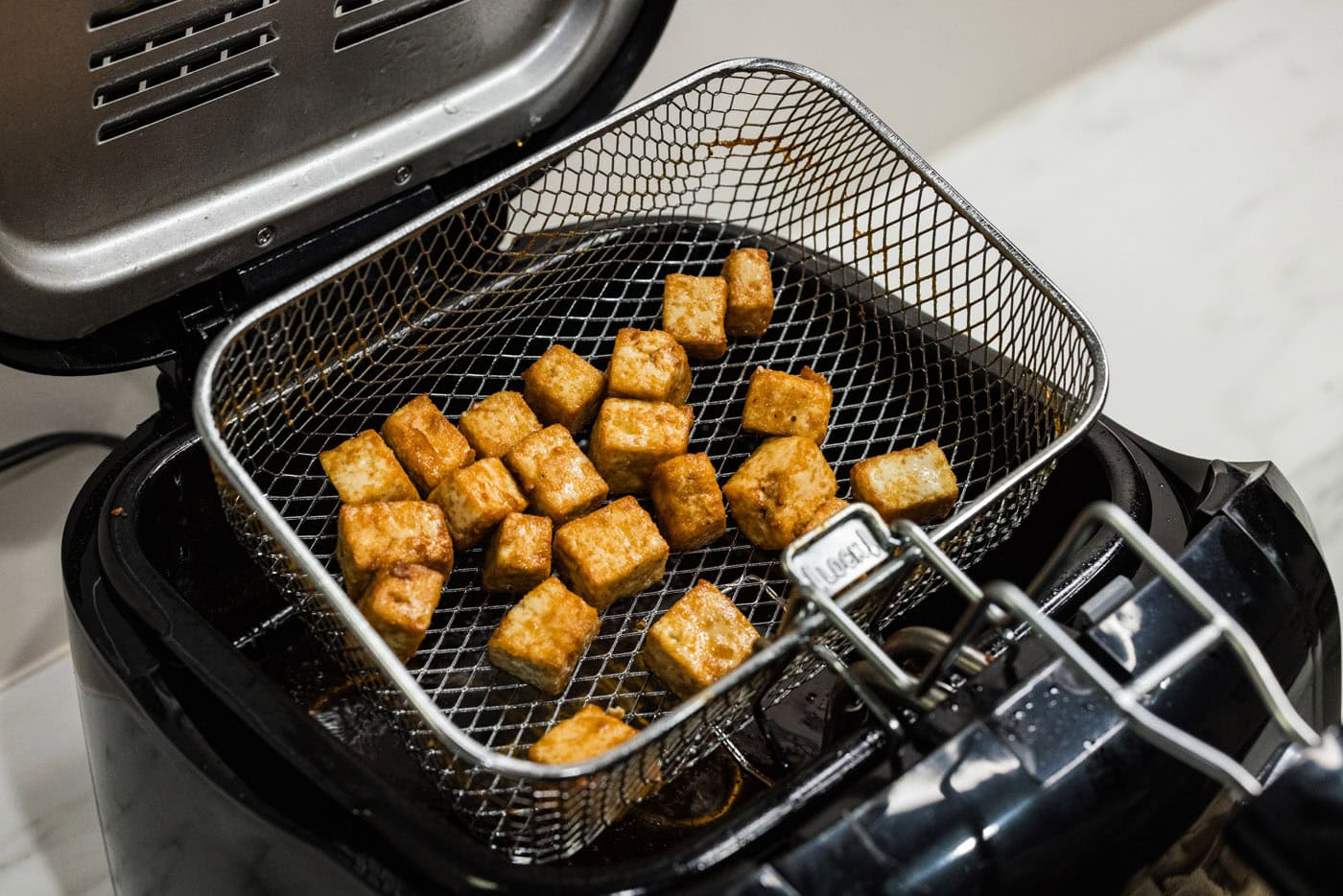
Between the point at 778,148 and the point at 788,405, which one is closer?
the point at 788,405

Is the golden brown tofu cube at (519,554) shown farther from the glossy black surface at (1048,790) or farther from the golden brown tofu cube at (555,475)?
the glossy black surface at (1048,790)

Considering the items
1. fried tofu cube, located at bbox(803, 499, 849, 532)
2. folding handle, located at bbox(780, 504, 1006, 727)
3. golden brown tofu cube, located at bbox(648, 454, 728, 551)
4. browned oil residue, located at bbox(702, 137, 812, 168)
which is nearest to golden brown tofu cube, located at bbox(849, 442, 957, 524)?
fried tofu cube, located at bbox(803, 499, 849, 532)

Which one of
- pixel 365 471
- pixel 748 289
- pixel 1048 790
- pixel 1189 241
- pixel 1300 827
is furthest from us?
pixel 1189 241

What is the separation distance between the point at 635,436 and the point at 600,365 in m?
0.15

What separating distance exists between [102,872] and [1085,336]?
1.09m

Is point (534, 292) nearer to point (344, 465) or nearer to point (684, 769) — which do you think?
point (344, 465)

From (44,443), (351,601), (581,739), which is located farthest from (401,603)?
(44,443)

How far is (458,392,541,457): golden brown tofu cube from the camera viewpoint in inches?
44.7

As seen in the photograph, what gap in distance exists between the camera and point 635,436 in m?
1.11

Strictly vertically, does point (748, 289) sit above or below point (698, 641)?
above

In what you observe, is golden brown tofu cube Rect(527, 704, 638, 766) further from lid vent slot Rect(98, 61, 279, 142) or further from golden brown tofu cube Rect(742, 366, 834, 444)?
lid vent slot Rect(98, 61, 279, 142)

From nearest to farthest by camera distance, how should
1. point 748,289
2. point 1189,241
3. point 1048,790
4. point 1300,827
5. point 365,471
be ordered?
1. point 1300,827
2. point 1048,790
3. point 365,471
4. point 748,289
5. point 1189,241

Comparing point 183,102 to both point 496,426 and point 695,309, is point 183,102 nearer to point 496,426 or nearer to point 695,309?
point 496,426

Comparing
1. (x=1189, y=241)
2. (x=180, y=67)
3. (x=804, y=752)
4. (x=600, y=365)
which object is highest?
(x=180, y=67)
